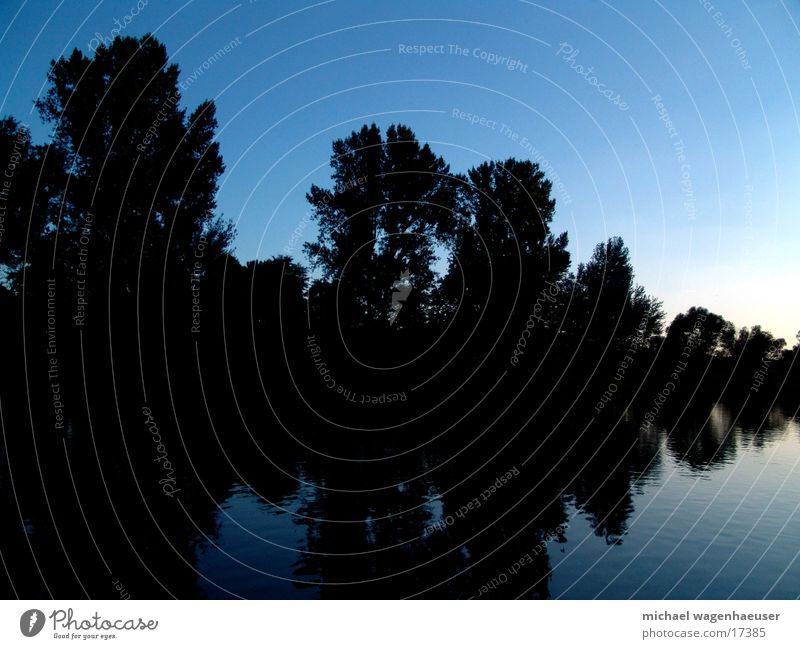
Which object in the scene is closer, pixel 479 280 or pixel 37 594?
pixel 37 594

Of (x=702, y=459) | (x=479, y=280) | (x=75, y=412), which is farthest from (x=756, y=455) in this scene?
(x=75, y=412)

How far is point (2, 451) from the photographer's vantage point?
35844mm

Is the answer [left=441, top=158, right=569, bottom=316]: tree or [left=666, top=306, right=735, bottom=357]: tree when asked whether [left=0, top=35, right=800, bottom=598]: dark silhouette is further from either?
[left=666, top=306, right=735, bottom=357]: tree

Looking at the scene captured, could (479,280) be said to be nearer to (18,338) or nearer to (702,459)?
(702,459)

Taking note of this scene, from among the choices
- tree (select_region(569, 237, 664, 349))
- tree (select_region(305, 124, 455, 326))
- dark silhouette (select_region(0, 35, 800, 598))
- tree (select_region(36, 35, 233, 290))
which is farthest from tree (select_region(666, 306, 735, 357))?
tree (select_region(36, 35, 233, 290))

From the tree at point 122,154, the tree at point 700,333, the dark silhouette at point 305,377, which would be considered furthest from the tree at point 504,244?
the tree at point 122,154

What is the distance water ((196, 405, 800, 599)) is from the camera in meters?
21.9

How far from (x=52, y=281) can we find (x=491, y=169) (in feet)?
143
